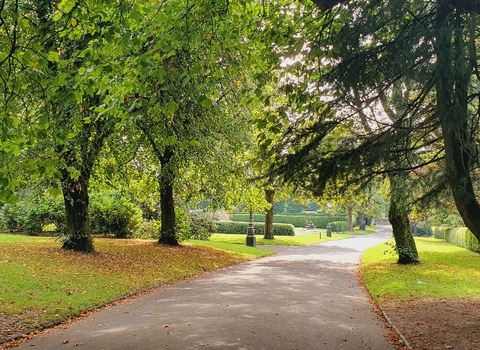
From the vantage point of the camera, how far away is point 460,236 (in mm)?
28188

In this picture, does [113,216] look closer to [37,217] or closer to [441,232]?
[37,217]

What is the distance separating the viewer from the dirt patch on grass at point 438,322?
618 centimetres

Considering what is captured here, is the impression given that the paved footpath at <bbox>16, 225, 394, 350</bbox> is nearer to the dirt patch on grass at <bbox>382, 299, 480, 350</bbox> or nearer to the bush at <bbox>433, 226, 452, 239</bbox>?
the dirt patch on grass at <bbox>382, 299, 480, 350</bbox>

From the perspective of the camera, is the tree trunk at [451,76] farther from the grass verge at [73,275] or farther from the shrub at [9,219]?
the shrub at [9,219]

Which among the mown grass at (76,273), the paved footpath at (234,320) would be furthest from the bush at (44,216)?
the paved footpath at (234,320)

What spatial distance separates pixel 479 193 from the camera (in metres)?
10.6

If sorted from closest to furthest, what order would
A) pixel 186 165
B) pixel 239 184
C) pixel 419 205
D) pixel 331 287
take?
pixel 419 205
pixel 331 287
pixel 186 165
pixel 239 184

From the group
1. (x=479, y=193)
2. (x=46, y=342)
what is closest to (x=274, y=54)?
(x=46, y=342)

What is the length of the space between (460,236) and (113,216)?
74.9ft

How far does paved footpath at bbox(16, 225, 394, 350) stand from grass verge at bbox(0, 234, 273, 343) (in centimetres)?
55

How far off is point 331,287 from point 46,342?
7712 mm

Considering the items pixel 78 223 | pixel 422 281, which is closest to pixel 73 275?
pixel 78 223


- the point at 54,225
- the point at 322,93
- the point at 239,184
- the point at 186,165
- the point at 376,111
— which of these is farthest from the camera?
the point at 54,225

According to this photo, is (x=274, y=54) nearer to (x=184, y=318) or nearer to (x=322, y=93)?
(x=322, y=93)
